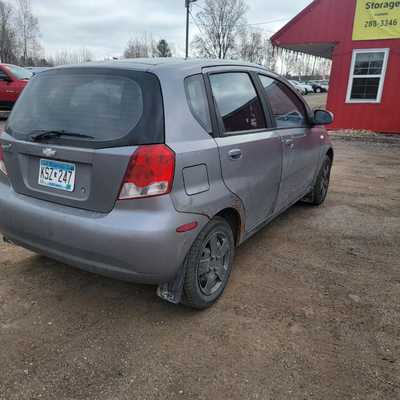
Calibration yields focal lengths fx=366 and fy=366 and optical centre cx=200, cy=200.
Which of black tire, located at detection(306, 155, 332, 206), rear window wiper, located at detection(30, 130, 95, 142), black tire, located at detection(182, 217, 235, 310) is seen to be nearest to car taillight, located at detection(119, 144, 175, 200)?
rear window wiper, located at detection(30, 130, 95, 142)

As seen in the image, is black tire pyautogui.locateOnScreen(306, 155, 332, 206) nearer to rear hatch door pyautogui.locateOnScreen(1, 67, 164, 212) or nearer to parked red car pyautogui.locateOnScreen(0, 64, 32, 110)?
rear hatch door pyautogui.locateOnScreen(1, 67, 164, 212)

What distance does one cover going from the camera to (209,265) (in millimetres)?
2586

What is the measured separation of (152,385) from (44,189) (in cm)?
135

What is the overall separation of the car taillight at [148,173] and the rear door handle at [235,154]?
2.08 feet

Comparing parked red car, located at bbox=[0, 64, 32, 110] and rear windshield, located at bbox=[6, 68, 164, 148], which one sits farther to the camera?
parked red car, located at bbox=[0, 64, 32, 110]

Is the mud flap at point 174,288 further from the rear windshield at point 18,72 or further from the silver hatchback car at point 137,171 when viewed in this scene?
the rear windshield at point 18,72

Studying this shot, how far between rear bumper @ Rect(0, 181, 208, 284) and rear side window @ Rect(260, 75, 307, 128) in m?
1.57

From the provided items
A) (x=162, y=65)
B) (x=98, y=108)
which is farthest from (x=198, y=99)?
(x=98, y=108)

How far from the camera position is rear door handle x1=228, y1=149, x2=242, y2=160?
2562mm

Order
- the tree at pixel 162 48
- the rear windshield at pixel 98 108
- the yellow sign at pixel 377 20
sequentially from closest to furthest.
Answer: the rear windshield at pixel 98 108 → the yellow sign at pixel 377 20 → the tree at pixel 162 48

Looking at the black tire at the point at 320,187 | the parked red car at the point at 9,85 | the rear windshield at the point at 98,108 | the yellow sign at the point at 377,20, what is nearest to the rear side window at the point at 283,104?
the black tire at the point at 320,187

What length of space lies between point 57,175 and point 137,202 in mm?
608

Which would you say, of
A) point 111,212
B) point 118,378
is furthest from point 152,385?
point 111,212

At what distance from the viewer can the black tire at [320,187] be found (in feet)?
15.4
